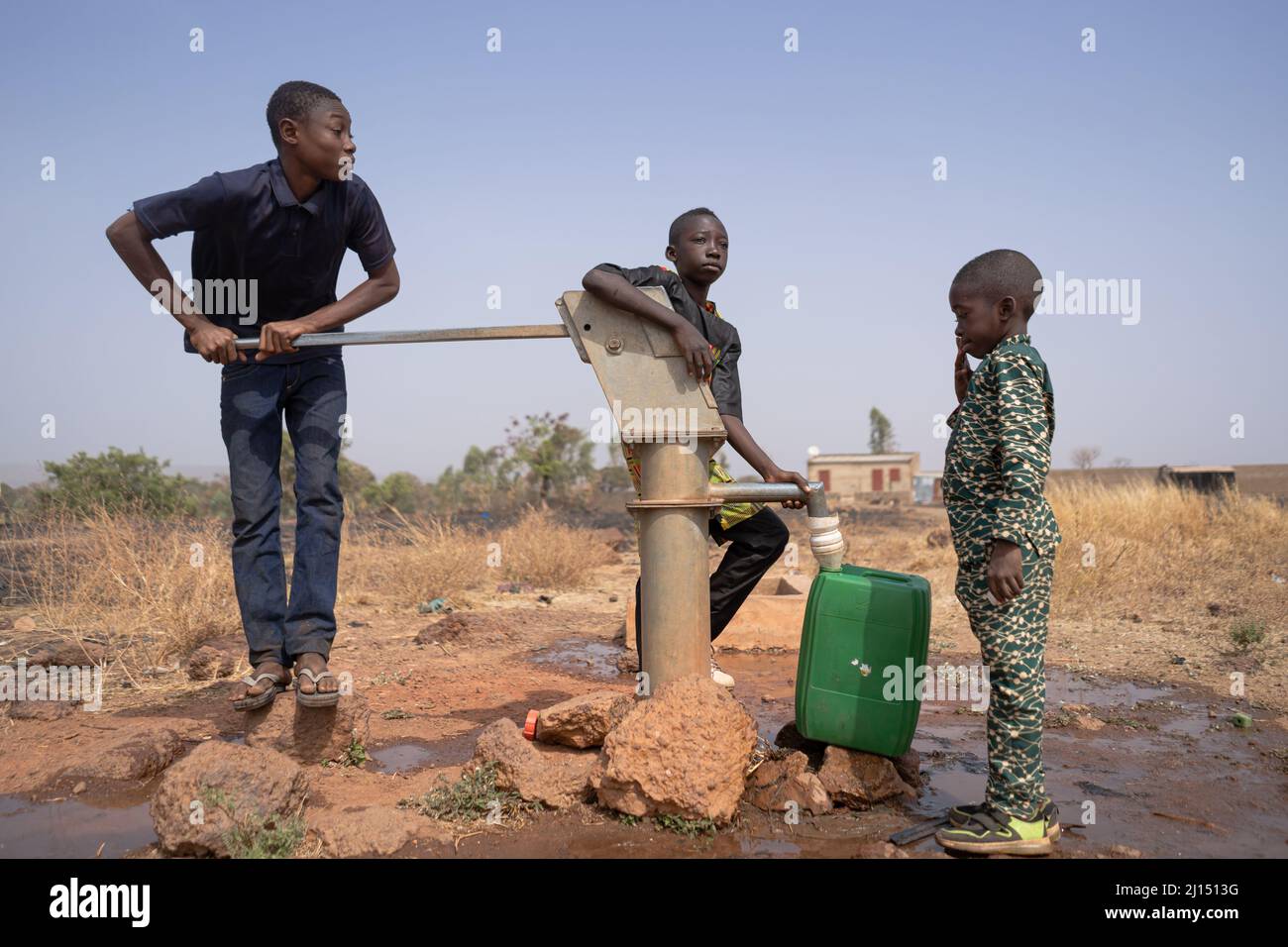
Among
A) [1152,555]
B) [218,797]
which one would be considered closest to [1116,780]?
[218,797]

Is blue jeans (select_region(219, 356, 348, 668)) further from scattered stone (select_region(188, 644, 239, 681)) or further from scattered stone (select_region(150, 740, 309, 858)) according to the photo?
scattered stone (select_region(188, 644, 239, 681))

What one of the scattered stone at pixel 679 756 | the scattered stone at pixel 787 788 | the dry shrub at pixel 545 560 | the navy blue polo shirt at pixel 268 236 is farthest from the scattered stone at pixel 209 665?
the dry shrub at pixel 545 560

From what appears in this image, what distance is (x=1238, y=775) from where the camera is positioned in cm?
304

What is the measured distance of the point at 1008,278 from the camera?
8.41ft

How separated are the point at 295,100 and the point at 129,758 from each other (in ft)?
7.64

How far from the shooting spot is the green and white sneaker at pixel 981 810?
7.88 ft

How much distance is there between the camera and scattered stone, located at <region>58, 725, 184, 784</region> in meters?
2.98

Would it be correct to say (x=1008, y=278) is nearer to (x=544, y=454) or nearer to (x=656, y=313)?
(x=656, y=313)

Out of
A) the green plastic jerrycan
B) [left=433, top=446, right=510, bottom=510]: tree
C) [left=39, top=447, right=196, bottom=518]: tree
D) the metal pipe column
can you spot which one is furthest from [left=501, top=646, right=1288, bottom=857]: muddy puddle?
[left=433, top=446, right=510, bottom=510]: tree

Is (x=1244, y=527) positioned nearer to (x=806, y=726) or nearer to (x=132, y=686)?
(x=806, y=726)

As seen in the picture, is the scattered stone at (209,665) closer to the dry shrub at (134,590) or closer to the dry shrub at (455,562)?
the dry shrub at (134,590)

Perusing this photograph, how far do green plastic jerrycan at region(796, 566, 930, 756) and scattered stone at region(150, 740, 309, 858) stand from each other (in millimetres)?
1569

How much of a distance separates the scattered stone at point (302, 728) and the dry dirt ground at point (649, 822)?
62 mm

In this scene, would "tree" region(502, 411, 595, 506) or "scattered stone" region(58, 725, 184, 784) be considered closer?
"scattered stone" region(58, 725, 184, 784)
